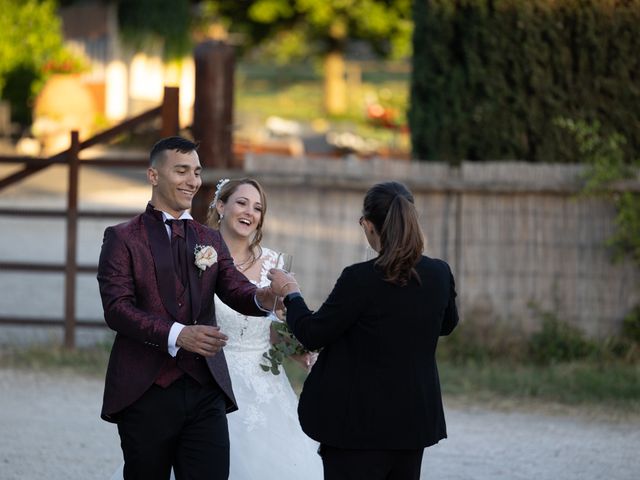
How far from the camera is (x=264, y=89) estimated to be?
54469mm

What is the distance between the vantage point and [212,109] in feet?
30.7

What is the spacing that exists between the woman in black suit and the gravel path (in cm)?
250

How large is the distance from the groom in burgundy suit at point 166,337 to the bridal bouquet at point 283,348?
2.22 ft

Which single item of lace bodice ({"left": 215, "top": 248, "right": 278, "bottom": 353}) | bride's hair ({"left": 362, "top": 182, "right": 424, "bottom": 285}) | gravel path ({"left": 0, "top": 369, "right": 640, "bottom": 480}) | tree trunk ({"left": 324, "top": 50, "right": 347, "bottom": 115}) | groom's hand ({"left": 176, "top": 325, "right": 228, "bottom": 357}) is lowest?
gravel path ({"left": 0, "top": 369, "right": 640, "bottom": 480})

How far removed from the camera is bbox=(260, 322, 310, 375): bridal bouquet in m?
5.12

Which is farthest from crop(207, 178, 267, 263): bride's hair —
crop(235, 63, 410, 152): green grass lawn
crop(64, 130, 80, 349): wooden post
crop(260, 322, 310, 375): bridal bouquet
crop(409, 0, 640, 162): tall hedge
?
crop(235, 63, 410, 152): green grass lawn

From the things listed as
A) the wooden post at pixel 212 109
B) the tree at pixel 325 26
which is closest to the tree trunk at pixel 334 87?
the tree at pixel 325 26

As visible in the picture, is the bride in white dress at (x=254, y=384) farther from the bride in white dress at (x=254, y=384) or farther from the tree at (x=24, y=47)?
the tree at (x=24, y=47)

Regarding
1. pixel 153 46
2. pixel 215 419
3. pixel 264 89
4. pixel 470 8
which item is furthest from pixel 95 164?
pixel 264 89

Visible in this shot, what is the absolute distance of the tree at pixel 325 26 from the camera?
38219mm

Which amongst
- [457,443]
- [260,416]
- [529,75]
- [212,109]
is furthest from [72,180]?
[260,416]

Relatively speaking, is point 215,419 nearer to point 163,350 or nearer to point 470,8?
point 163,350

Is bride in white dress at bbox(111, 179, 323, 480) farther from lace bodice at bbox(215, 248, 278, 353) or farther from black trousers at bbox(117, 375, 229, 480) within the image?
black trousers at bbox(117, 375, 229, 480)

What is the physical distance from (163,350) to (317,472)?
5.69ft
